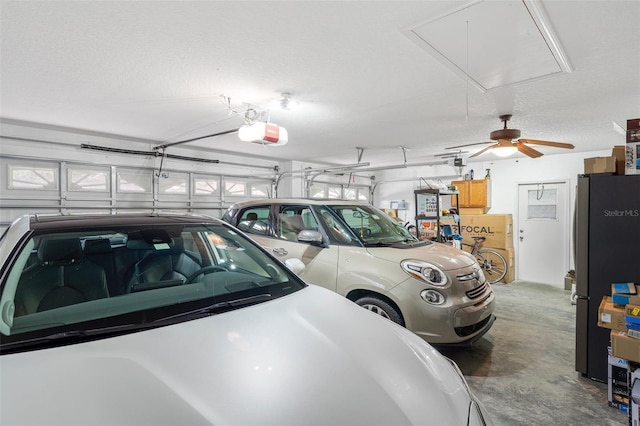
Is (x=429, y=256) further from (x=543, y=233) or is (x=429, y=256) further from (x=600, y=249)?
(x=543, y=233)

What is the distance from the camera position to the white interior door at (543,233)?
21.5 feet

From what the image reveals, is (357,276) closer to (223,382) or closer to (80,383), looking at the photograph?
(223,382)

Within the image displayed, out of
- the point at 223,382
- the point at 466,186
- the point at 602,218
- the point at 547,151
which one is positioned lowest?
the point at 223,382

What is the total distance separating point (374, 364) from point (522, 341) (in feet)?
10.5

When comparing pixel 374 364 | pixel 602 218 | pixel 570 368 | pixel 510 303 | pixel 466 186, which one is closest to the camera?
pixel 374 364

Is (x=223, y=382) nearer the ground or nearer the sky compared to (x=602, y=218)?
nearer the ground

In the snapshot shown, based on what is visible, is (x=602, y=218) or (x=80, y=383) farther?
(x=602, y=218)

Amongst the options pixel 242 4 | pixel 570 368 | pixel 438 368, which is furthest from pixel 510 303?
pixel 242 4

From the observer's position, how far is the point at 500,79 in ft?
9.65

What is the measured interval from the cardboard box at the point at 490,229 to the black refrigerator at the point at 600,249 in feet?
12.5

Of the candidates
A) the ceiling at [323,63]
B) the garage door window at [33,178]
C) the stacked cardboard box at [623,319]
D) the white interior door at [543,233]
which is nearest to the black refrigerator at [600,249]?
the stacked cardboard box at [623,319]

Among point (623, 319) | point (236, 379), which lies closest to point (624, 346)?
point (623, 319)

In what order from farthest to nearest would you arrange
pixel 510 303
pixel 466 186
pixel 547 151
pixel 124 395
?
pixel 466 186
pixel 547 151
pixel 510 303
pixel 124 395

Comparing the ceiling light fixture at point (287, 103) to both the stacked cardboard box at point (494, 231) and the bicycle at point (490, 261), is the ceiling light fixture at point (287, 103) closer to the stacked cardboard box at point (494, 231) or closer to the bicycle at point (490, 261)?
the stacked cardboard box at point (494, 231)
